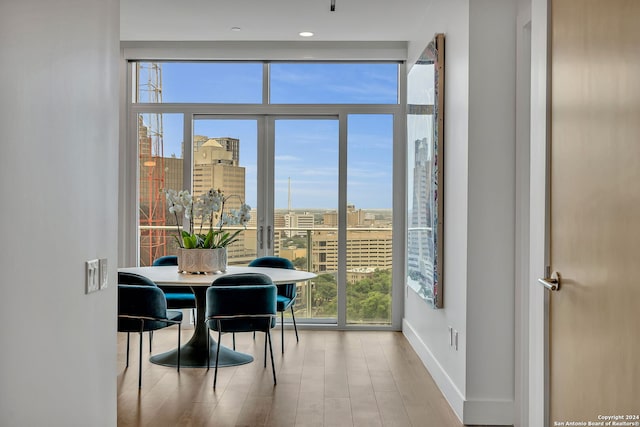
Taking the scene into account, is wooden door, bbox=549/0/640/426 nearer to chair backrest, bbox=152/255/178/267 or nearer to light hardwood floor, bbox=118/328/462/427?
light hardwood floor, bbox=118/328/462/427

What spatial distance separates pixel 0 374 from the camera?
1337 millimetres

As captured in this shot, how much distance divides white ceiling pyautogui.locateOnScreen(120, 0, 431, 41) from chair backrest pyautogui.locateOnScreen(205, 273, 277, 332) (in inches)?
84.6

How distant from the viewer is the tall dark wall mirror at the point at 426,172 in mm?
4246

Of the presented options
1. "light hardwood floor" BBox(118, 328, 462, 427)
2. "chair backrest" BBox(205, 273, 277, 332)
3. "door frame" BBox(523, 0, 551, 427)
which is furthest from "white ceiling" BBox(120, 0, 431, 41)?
"light hardwood floor" BBox(118, 328, 462, 427)

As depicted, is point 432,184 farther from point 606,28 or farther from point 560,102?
point 606,28

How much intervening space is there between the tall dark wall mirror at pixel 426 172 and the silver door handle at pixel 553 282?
1986 mm

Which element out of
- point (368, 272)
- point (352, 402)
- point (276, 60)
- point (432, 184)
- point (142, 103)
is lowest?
point (352, 402)

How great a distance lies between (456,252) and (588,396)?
6.60 ft

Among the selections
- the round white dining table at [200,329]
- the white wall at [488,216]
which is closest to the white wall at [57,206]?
the white wall at [488,216]

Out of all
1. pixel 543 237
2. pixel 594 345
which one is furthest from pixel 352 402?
pixel 594 345

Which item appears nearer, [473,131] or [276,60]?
[473,131]

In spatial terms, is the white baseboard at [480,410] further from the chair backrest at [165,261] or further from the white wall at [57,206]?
the chair backrest at [165,261]

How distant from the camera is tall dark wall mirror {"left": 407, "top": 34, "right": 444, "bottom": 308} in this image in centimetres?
425

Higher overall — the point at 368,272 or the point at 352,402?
the point at 368,272
